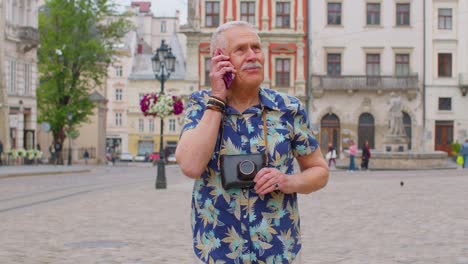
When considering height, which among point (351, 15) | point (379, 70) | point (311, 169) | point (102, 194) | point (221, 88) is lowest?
point (102, 194)

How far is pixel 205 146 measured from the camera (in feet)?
11.5

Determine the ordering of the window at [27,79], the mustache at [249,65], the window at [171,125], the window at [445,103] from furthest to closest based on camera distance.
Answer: the window at [171,125], the window at [445,103], the window at [27,79], the mustache at [249,65]

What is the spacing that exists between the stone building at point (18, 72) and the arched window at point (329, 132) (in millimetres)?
18819

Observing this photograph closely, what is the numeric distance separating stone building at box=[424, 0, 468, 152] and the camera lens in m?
54.0

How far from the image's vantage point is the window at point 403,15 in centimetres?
5734

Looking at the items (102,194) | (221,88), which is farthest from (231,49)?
(102,194)

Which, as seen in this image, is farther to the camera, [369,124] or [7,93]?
[369,124]

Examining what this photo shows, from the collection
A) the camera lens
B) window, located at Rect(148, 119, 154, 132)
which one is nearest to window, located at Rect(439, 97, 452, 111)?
window, located at Rect(148, 119, 154, 132)

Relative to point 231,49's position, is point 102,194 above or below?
below

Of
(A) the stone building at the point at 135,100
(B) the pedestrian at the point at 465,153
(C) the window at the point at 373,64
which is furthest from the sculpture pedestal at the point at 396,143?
(A) the stone building at the point at 135,100

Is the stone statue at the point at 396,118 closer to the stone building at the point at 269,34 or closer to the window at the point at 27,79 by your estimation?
the stone building at the point at 269,34

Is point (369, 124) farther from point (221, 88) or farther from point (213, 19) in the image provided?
point (221, 88)

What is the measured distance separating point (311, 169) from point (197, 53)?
176ft

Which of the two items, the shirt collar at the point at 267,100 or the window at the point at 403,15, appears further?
the window at the point at 403,15
